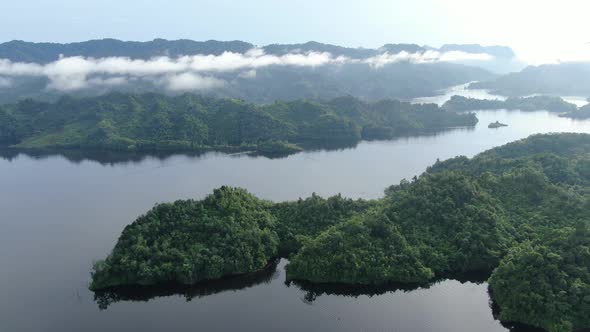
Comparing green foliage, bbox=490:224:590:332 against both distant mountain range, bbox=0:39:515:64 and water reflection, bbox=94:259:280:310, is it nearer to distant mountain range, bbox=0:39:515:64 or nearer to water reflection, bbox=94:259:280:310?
water reflection, bbox=94:259:280:310

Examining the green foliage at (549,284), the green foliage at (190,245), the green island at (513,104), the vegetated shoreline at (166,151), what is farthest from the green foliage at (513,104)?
the green foliage at (190,245)

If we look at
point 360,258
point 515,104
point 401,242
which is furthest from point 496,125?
point 360,258

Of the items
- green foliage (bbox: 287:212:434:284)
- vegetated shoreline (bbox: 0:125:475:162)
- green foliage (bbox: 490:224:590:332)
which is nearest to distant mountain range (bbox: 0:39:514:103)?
vegetated shoreline (bbox: 0:125:475:162)

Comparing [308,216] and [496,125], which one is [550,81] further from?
[308,216]

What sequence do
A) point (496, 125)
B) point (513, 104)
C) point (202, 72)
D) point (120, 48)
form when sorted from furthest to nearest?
point (120, 48)
point (202, 72)
point (513, 104)
point (496, 125)

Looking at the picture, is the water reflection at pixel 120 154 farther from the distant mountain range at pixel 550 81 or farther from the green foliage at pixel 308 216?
the distant mountain range at pixel 550 81

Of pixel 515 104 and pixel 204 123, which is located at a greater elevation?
pixel 515 104

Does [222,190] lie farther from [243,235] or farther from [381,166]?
[381,166]

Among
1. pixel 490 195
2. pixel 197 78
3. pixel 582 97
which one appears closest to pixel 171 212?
pixel 490 195
